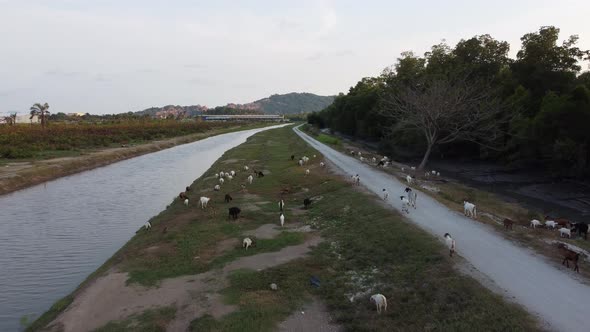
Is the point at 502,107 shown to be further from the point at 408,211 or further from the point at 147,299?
the point at 147,299

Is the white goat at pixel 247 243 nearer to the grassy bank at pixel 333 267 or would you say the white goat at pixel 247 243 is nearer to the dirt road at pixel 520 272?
the grassy bank at pixel 333 267

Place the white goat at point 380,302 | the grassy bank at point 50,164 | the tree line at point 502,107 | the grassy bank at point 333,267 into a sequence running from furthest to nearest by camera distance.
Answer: the grassy bank at point 50,164 → the tree line at point 502,107 → the white goat at point 380,302 → the grassy bank at point 333,267

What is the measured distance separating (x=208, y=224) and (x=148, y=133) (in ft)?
286

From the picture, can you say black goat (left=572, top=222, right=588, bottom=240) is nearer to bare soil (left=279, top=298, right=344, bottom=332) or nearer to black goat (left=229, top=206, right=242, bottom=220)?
bare soil (left=279, top=298, right=344, bottom=332)

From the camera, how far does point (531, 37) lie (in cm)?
5322

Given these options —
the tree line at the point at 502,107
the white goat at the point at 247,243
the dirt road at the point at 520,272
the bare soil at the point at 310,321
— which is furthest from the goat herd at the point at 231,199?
the tree line at the point at 502,107

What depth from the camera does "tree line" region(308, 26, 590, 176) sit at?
38.8m

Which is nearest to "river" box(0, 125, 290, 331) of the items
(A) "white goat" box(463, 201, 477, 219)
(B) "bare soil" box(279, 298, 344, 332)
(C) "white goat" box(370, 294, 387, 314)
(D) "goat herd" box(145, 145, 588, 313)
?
(D) "goat herd" box(145, 145, 588, 313)

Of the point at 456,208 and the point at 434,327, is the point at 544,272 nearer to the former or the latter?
the point at 434,327

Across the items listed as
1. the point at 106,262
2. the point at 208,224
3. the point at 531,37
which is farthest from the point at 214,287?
the point at 531,37

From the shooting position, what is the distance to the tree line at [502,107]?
3884 centimetres

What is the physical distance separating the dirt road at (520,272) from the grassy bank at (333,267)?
0.83 meters

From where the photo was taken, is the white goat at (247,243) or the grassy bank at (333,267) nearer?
the grassy bank at (333,267)

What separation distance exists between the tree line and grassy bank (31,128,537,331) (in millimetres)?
20364
